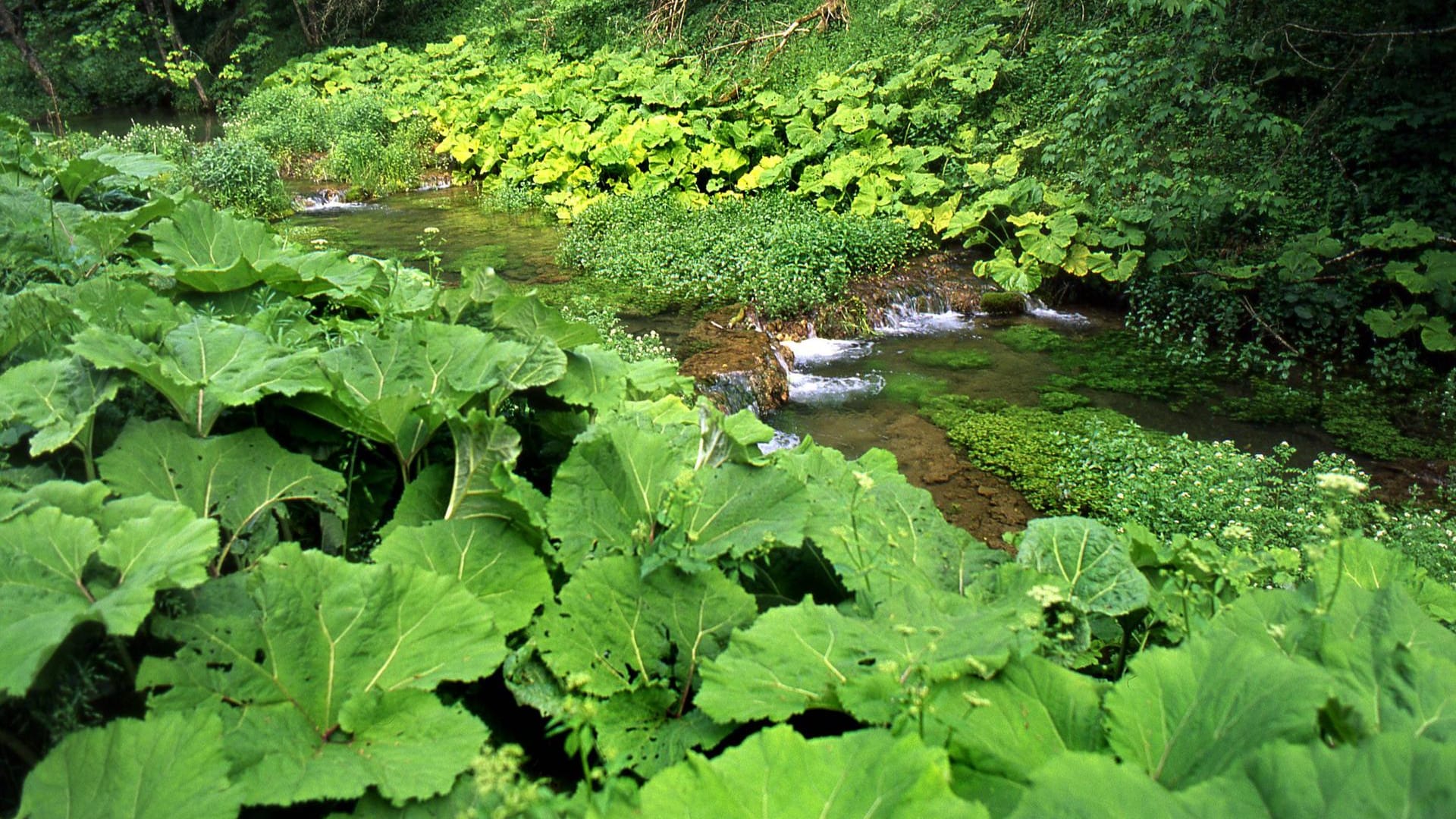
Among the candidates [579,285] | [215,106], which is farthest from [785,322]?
[215,106]

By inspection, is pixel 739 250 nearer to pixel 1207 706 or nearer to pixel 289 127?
pixel 1207 706

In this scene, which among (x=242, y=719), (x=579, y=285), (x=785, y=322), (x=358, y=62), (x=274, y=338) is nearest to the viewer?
(x=242, y=719)

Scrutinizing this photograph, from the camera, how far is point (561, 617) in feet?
5.19

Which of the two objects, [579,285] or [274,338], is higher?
[274,338]

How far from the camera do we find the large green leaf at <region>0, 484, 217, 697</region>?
3.92ft

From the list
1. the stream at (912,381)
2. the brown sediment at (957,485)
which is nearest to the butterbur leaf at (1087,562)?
the brown sediment at (957,485)

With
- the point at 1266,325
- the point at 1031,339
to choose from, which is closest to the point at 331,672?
the point at 1031,339

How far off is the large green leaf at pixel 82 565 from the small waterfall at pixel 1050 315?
27.8ft

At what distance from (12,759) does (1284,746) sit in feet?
5.49

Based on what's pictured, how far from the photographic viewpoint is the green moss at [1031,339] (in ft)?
26.7

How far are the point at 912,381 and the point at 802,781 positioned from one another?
21.6 ft

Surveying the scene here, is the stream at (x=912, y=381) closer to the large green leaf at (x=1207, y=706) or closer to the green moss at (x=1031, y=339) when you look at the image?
the green moss at (x=1031, y=339)

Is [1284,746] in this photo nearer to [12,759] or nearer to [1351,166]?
[12,759]

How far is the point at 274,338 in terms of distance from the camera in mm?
2141
